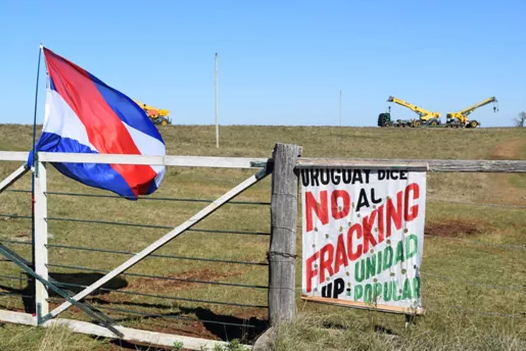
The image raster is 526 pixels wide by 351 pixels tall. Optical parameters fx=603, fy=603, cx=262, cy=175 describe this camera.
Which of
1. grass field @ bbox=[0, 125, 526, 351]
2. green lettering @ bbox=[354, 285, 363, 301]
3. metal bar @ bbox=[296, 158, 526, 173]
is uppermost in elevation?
metal bar @ bbox=[296, 158, 526, 173]

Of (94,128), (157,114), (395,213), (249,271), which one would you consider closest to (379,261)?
(395,213)

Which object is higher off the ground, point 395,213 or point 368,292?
point 395,213

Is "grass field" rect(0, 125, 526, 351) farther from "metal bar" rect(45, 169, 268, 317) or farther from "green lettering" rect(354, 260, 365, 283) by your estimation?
"metal bar" rect(45, 169, 268, 317)

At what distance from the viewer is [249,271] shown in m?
9.36

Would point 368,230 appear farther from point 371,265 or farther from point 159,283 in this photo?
point 159,283

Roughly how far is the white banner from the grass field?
28 centimetres

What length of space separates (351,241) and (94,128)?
10.8ft

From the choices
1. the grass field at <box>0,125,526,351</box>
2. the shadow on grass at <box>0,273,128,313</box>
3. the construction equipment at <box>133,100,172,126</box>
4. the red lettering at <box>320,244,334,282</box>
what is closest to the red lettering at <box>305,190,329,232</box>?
the red lettering at <box>320,244,334,282</box>

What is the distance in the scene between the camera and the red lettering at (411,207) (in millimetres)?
4758

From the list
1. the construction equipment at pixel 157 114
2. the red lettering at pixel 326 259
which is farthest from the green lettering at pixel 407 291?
the construction equipment at pixel 157 114

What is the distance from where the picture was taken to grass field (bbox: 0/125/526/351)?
4719mm

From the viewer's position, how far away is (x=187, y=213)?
1591 cm

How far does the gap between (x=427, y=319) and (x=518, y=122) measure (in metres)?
111

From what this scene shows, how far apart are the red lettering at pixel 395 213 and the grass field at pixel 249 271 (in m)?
0.71
